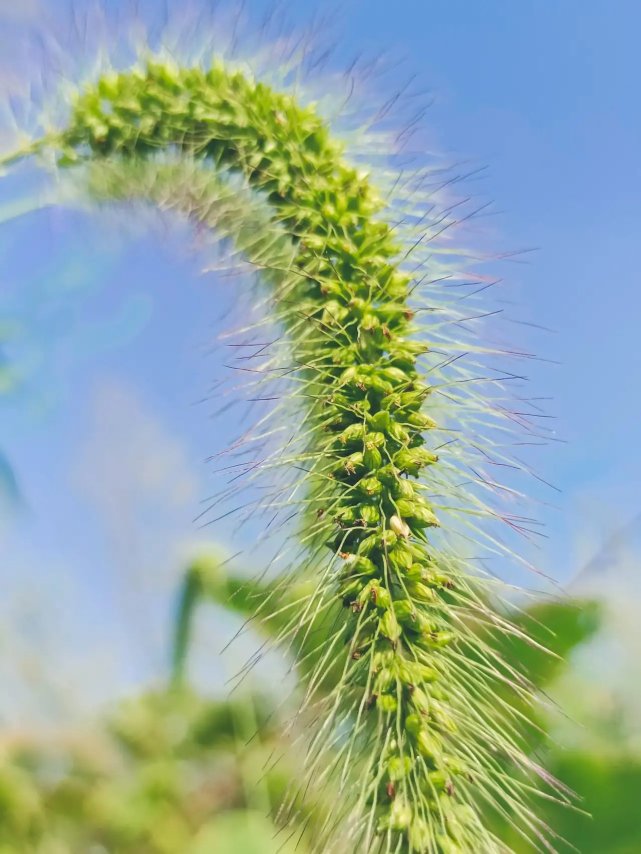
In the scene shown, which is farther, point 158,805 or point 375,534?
point 158,805

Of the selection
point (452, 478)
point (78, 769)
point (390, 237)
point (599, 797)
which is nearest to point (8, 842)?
point (78, 769)

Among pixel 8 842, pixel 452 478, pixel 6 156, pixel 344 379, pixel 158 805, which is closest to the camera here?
pixel 344 379

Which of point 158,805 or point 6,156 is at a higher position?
point 6,156

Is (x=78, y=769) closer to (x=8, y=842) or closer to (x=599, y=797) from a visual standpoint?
(x=8, y=842)

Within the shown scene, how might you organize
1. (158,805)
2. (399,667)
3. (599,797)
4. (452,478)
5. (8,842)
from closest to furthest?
(399,667)
(452,478)
(599,797)
(8,842)
(158,805)

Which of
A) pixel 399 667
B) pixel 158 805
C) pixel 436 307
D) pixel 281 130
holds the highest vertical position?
pixel 281 130

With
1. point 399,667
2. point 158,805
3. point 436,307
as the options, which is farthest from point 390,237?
point 158,805
